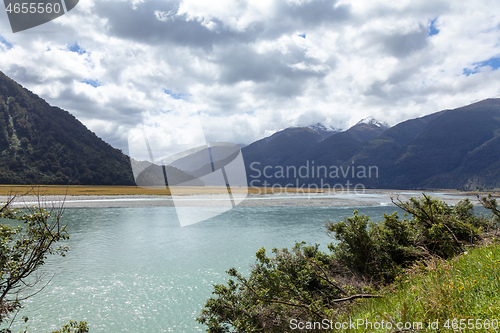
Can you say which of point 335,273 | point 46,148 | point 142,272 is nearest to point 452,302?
point 335,273

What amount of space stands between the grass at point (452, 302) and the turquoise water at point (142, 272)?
543 cm

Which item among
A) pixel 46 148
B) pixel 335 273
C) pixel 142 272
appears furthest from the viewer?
pixel 46 148

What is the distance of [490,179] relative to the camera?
652 ft

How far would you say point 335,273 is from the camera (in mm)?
10195

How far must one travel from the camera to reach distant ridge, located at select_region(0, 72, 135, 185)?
12388 centimetres

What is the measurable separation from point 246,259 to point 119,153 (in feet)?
631

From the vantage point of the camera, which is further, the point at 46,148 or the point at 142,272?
the point at 46,148

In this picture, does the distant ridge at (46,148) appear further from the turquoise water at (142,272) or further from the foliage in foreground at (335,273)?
the foliage in foreground at (335,273)

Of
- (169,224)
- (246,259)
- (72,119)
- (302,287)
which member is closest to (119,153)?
(72,119)

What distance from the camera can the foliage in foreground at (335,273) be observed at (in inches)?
265

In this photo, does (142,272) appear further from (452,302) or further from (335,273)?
(452,302)

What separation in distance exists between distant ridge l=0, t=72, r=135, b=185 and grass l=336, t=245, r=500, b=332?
149 m

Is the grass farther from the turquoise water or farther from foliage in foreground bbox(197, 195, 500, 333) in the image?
the turquoise water

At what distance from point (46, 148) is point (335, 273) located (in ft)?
571
